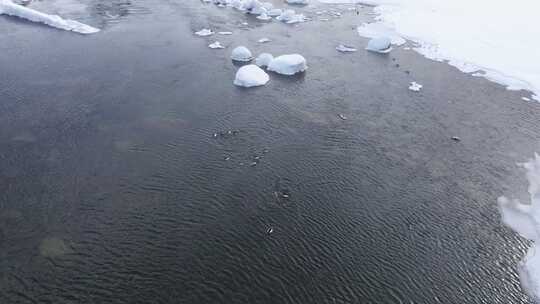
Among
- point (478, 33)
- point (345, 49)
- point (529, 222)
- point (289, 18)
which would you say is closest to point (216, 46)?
point (345, 49)

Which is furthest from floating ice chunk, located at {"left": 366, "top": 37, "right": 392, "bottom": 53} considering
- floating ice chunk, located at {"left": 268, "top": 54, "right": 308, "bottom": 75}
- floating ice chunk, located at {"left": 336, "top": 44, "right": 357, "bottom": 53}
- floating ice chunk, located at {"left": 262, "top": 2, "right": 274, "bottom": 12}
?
floating ice chunk, located at {"left": 262, "top": 2, "right": 274, "bottom": 12}

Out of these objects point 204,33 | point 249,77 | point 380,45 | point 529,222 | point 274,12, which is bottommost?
point 529,222

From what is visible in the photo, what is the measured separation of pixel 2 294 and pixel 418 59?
129 ft

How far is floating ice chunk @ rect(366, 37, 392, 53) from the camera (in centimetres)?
4172

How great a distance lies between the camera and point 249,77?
1336 inches

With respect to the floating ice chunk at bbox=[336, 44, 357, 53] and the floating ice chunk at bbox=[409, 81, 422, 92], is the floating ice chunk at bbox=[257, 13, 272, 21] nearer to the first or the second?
the floating ice chunk at bbox=[336, 44, 357, 53]

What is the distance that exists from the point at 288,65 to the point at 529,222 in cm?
2228

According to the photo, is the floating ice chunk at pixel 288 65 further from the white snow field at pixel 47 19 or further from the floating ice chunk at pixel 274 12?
the white snow field at pixel 47 19

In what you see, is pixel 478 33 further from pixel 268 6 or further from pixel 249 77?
pixel 249 77

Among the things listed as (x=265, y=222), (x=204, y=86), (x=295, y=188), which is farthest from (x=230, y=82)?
(x=265, y=222)

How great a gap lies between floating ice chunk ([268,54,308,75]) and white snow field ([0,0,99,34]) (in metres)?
21.5

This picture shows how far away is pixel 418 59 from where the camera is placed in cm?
4138

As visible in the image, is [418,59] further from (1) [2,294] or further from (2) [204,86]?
(1) [2,294]

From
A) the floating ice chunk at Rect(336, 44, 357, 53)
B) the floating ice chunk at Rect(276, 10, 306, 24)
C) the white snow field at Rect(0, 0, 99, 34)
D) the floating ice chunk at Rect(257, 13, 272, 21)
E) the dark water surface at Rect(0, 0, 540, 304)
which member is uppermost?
the floating ice chunk at Rect(276, 10, 306, 24)
